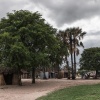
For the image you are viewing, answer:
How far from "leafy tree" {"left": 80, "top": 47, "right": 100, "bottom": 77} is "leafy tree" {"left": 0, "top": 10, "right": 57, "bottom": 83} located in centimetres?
3053

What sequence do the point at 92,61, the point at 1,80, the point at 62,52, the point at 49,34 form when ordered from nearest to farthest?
1. the point at 49,34
2. the point at 1,80
3. the point at 62,52
4. the point at 92,61

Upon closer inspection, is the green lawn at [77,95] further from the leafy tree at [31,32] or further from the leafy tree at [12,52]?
the leafy tree at [31,32]

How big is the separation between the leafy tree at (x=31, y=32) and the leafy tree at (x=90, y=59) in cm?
3053

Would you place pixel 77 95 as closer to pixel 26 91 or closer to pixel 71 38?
pixel 26 91

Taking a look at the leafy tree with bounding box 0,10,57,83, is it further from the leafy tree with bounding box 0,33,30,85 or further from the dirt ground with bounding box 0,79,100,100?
the dirt ground with bounding box 0,79,100,100

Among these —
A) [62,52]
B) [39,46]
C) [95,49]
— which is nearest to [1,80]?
[39,46]

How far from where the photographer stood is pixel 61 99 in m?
20.7

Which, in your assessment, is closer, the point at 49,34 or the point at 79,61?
the point at 49,34

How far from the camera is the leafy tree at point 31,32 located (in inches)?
1468

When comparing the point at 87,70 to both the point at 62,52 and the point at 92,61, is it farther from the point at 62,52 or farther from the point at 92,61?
the point at 62,52

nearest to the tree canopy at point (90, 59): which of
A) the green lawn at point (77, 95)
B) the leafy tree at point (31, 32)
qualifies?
the leafy tree at point (31, 32)

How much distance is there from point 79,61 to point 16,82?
32.3 m

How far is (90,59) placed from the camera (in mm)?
72250

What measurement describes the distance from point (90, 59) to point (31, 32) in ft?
123
